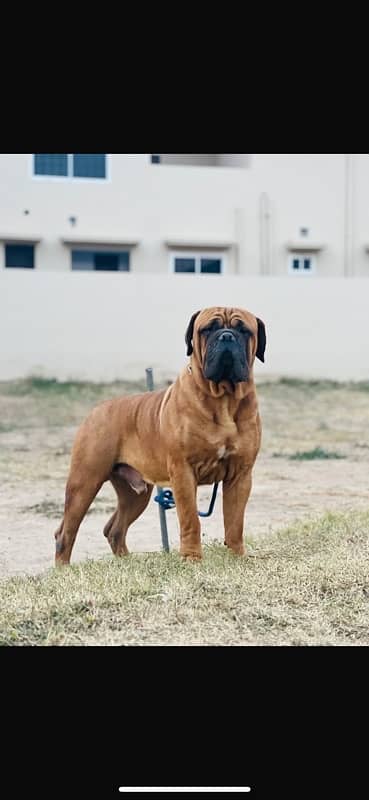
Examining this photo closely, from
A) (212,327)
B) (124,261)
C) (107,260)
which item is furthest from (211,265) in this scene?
(212,327)

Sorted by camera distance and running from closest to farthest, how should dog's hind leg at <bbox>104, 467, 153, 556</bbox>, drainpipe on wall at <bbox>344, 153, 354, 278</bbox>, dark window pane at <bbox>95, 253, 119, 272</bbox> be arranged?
1. dog's hind leg at <bbox>104, 467, 153, 556</bbox>
2. drainpipe on wall at <bbox>344, 153, 354, 278</bbox>
3. dark window pane at <bbox>95, 253, 119, 272</bbox>

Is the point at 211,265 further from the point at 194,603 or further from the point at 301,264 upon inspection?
the point at 194,603

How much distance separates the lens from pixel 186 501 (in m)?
4.21

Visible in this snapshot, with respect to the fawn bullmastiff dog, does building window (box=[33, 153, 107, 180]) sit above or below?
above

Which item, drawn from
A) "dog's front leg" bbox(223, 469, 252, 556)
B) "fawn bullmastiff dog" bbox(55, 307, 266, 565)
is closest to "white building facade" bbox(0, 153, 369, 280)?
"fawn bullmastiff dog" bbox(55, 307, 266, 565)

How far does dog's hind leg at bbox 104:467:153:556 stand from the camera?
4.86 meters

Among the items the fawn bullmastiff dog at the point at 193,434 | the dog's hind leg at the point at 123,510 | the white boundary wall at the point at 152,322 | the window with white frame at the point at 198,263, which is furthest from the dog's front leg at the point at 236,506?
the window with white frame at the point at 198,263

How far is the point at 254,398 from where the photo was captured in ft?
13.9

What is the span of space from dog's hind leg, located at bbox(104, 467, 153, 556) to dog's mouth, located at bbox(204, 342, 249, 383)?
1.03 m

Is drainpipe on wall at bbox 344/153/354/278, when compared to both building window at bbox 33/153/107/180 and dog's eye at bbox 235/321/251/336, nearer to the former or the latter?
building window at bbox 33/153/107/180

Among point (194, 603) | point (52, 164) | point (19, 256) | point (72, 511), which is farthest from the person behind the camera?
point (52, 164)

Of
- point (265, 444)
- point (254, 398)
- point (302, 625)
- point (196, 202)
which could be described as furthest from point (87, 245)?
point (302, 625)

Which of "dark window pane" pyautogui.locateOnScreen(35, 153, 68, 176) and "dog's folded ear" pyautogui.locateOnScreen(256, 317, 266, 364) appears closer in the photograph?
"dog's folded ear" pyautogui.locateOnScreen(256, 317, 266, 364)

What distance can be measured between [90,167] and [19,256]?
53.5 inches
